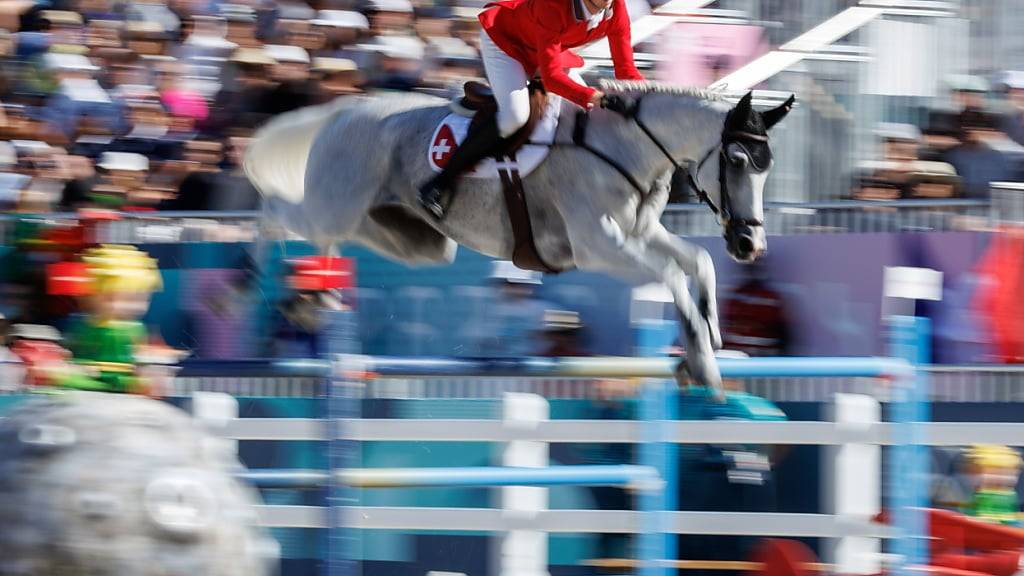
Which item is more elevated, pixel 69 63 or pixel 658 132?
pixel 69 63

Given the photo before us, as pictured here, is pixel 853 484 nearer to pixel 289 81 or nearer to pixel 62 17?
pixel 289 81

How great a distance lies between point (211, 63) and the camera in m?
7.39

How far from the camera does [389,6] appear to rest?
23.8 feet

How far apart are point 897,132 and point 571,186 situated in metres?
1.56

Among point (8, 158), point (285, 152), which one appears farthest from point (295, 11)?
point (8, 158)

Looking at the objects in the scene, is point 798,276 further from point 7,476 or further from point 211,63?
point 7,476

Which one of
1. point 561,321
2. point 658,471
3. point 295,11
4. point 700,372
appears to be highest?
point 295,11

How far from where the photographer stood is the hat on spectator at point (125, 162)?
714cm

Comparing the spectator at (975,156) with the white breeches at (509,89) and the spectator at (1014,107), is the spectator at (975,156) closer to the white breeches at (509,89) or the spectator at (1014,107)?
the spectator at (1014,107)

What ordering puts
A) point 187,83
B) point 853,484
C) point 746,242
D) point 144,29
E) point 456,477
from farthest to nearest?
point 144,29
point 187,83
point 746,242
point 853,484
point 456,477

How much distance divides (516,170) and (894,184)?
5.34ft

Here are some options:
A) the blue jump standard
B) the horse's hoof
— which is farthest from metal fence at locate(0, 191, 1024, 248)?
the blue jump standard

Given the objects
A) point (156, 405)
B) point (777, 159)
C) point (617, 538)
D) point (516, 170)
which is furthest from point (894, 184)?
point (156, 405)

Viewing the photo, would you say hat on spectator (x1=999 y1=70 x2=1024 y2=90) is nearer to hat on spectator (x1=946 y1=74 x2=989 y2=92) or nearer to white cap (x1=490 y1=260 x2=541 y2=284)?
hat on spectator (x1=946 y1=74 x2=989 y2=92)
